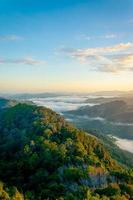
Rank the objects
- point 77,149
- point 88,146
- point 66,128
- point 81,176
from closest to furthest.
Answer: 1. point 81,176
2. point 77,149
3. point 88,146
4. point 66,128

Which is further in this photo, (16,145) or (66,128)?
(66,128)

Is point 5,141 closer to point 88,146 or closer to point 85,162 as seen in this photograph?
point 88,146

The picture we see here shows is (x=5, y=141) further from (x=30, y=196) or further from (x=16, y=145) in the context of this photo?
(x=30, y=196)

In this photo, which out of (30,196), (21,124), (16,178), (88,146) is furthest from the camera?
(21,124)

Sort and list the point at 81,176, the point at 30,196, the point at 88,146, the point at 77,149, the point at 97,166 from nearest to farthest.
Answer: the point at 30,196, the point at 81,176, the point at 97,166, the point at 77,149, the point at 88,146

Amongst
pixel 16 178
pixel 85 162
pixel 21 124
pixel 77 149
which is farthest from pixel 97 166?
pixel 21 124

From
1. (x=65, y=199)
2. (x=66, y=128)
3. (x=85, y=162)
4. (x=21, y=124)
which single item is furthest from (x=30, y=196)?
(x=21, y=124)
